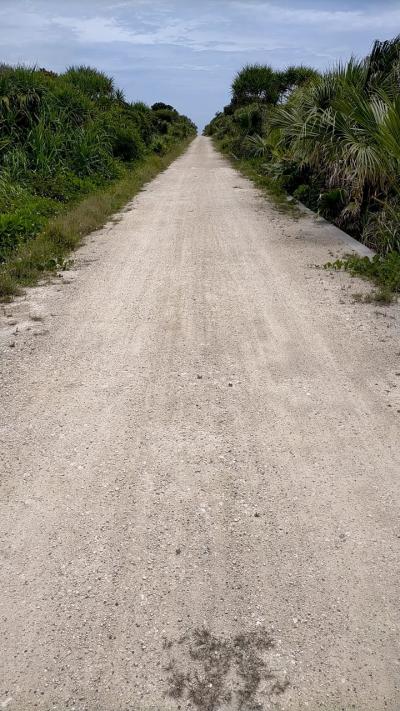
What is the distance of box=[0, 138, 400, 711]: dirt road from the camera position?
2.00 m

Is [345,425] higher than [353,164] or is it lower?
lower

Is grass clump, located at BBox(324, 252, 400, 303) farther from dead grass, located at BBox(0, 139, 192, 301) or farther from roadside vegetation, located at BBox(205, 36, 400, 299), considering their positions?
dead grass, located at BBox(0, 139, 192, 301)

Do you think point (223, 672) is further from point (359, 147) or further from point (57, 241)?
point (359, 147)

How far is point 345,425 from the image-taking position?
3.39 metres

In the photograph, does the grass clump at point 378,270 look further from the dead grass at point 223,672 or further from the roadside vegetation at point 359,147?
the dead grass at point 223,672

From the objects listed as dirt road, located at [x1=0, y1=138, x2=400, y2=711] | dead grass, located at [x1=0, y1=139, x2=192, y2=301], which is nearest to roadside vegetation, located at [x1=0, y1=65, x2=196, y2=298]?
dead grass, located at [x1=0, y1=139, x2=192, y2=301]

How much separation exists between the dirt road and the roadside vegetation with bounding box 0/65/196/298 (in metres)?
2.22

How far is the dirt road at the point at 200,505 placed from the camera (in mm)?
2002

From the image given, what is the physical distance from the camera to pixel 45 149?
39.7 ft

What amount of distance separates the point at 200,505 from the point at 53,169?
34.9 feet

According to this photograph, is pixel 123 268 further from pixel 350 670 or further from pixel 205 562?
pixel 350 670

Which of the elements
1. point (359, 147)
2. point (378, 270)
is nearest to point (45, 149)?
point (359, 147)

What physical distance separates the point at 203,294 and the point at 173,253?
1.82 meters

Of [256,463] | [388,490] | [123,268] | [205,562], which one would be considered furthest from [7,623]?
[123,268]
